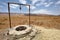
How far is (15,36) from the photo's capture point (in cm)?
408

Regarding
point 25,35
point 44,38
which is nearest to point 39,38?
point 44,38

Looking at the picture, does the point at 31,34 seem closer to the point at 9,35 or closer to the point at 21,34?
the point at 21,34

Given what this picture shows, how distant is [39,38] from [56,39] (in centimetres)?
104

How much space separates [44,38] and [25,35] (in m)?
1.23

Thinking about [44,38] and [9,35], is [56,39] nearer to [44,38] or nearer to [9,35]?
[44,38]

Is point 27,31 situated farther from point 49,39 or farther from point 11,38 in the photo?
point 49,39

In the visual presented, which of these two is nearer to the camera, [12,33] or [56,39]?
[12,33]

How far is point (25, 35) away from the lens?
165 inches

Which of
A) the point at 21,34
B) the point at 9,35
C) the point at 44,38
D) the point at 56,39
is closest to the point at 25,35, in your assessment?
the point at 21,34

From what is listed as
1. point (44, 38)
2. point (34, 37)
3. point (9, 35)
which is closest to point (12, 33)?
point (9, 35)

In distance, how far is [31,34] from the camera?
14.5 ft

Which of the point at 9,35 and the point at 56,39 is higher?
the point at 9,35

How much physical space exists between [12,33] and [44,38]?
6.29 ft

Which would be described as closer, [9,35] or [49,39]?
[9,35]
